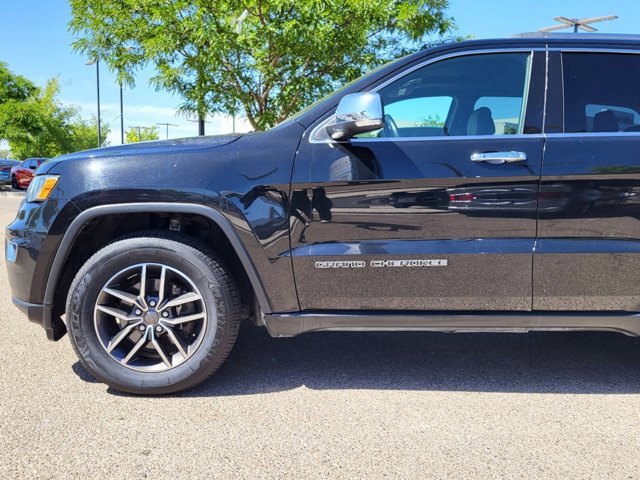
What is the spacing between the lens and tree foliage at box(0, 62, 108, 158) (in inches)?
1216

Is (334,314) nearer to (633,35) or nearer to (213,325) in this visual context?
(213,325)

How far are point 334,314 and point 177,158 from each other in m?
1.15

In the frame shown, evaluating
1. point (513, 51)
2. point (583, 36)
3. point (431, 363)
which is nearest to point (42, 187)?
point (431, 363)

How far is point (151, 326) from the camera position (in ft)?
10.1

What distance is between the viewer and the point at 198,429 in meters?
2.74

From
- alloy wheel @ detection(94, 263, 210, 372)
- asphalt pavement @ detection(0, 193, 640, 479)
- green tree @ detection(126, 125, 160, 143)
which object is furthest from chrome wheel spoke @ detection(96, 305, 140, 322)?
green tree @ detection(126, 125, 160, 143)

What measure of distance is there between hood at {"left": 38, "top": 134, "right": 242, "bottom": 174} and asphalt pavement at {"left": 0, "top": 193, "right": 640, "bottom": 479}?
1.27 m

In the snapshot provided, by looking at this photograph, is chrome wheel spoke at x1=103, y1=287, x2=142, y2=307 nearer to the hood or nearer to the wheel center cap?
the wheel center cap

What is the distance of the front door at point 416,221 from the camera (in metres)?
2.93

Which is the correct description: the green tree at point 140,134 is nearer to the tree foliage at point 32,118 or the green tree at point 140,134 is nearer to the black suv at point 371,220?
the tree foliage at point 32,118

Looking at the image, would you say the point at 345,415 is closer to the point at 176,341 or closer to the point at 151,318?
the point at 176,341

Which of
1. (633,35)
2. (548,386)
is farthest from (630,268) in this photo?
(633,35)

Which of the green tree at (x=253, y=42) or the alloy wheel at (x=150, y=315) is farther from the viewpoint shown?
the green tree at (x=253, y=42)

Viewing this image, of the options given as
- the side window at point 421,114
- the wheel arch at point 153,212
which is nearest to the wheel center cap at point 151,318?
the wheel arch at point 153,212
